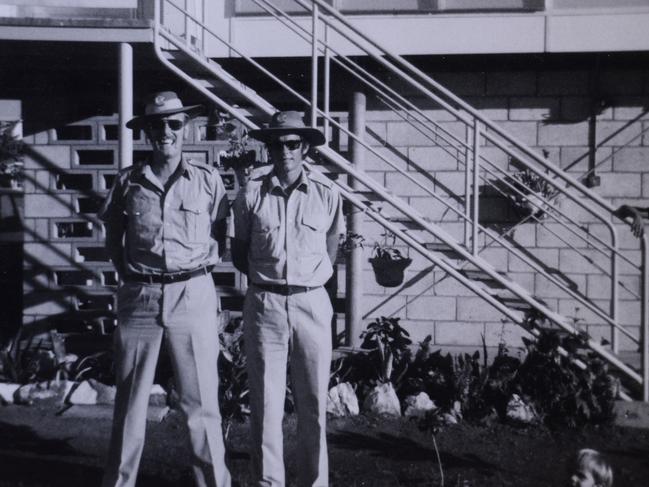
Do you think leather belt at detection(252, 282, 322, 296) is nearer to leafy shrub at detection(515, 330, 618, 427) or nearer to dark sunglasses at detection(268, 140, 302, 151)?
dark sunglasses at detection(268, 140, 302, 151)

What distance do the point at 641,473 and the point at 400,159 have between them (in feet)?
11.9

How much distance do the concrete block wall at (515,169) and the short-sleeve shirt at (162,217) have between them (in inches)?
138

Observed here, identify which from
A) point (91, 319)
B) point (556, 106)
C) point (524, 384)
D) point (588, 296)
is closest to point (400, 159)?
point (556, 106)

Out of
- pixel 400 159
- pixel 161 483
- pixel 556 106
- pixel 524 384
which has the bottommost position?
pixel 161 483

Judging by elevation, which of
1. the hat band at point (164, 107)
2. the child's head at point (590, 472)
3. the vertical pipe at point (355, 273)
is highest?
the hat band at point (164, 107)

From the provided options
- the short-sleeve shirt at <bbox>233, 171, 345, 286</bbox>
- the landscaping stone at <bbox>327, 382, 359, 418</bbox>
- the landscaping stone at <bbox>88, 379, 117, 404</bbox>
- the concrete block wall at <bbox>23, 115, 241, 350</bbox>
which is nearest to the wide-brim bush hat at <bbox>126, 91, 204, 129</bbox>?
the short-sleeve shirt at <bbox>233, 171, 345, 286</bbox>

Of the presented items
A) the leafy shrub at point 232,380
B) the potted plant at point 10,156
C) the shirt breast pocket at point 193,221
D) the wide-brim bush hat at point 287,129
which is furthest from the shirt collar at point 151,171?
the potted plant at point 10,156

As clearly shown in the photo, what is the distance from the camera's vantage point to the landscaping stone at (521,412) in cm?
551

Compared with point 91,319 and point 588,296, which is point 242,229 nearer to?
point 91,319

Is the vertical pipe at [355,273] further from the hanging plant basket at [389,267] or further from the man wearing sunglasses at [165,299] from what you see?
the man wearing sunglasses at [165,299]

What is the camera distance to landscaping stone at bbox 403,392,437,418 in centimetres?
576

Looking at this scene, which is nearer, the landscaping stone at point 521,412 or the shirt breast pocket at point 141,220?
the shirt breast pocket at point 141,220

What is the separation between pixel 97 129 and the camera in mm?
7238

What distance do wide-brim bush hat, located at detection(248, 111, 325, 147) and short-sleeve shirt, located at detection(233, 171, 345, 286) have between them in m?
0.20
